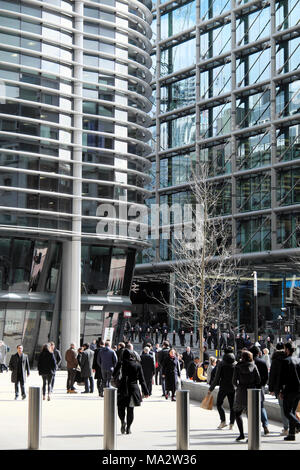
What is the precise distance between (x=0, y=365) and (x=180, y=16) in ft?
138

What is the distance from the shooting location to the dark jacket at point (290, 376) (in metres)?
12.9

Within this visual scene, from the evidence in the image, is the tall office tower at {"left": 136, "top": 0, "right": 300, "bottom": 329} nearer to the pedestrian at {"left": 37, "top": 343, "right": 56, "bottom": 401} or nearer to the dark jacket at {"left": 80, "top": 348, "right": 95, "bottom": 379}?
the dark jacket at {"left": 80, "top": 348, "right": 95, "bottom": 379}

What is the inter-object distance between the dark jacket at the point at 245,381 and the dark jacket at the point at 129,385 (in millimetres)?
1697

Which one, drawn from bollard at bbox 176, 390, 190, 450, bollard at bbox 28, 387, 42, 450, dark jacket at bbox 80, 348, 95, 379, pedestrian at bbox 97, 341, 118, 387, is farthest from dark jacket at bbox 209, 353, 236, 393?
dark jacket at bbox 80, 348, 95, 379

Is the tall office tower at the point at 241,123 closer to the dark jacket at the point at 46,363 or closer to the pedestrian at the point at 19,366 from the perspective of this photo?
the dark jacket at the point at 46,363

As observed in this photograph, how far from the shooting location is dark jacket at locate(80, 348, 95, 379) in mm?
22859

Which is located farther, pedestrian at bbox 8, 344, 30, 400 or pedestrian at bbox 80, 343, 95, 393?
pedestrian at bbox 80, 343, 95, 393

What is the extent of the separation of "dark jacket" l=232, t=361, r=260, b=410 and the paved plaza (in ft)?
2.18

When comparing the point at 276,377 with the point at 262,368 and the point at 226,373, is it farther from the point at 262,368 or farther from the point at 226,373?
the point at 226,373

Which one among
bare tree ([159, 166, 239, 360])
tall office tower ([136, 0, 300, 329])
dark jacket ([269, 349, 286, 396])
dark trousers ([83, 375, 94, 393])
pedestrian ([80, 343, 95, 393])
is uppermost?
tall office tower ([136, 0, 300, 329])

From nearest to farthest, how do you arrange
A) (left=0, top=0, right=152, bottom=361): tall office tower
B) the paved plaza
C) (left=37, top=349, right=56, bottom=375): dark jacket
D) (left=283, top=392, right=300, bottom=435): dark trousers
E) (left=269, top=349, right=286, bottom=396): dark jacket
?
the paved plaza
(left=283, top=392, right=300, bottom=435): dark trousers
(left=269, top=349, right=286, bottom=396): dark jacket
(left=37, top=349, right=56, bottom=375): dark jacket
(left=0, top=0, right=152, bottom=361): tall office tower

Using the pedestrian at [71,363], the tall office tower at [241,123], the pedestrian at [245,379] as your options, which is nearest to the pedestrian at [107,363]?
the pedestrian at [71,363]
